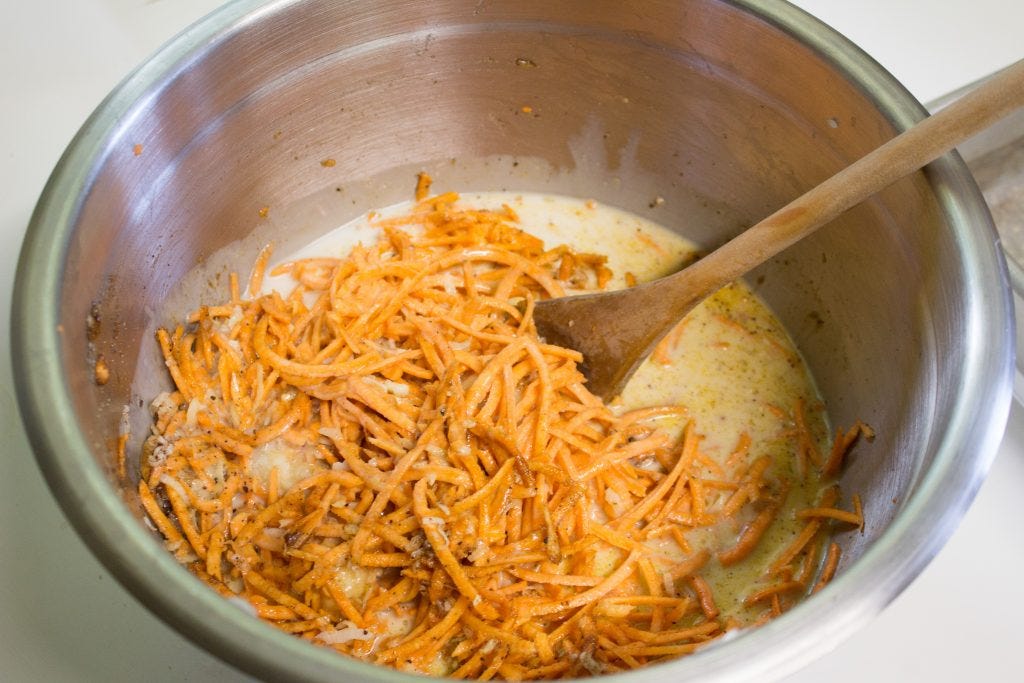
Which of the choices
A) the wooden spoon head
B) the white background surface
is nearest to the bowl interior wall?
the white background surface

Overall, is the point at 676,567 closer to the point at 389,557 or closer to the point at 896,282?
the point at 389,557

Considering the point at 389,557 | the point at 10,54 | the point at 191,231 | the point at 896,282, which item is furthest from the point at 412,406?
the point at 10,54

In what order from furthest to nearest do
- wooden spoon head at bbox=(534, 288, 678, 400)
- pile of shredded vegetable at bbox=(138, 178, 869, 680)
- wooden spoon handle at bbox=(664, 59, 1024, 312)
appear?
wooden spoon head at bbox=(534, 288, 678, 400)
pile of shredded vegetable at bbox=(138, 178, 869, 680)
wooden spoon handle at bbox=(664, 59, 1024, 312)

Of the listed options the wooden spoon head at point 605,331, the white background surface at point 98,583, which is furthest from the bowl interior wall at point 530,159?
the wooden spoon head at point 605,331

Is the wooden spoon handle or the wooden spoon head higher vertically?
the wooden spoon handle

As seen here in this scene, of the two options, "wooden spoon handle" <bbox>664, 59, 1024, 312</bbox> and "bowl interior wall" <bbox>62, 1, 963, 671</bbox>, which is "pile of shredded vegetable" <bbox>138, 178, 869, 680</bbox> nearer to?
"bowl interior wall" <bbox>62, 1, 963, 671</bbox>

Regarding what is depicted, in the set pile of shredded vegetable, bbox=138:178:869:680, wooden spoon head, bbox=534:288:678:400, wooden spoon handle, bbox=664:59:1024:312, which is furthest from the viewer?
wooden spoon head, bbox=534:288:678:400

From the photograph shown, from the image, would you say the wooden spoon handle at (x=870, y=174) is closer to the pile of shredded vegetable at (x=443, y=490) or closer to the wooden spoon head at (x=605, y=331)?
the wooden spoon head at (x=605, y=331)

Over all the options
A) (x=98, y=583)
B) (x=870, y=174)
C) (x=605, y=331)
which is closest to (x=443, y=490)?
(x=605, y=331)
